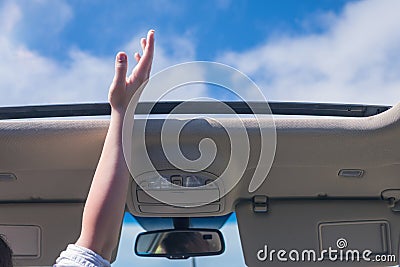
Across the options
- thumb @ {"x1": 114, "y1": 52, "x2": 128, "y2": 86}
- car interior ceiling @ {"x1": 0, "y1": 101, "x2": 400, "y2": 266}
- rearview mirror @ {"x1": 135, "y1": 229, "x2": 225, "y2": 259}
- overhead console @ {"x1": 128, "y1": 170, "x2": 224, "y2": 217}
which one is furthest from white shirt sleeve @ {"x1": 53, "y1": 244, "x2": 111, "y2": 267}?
rearview mirror @ {"x1": 135, "y1": 229, "x2": 225, "y2": 259}

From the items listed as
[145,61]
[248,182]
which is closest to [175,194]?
[248,182]

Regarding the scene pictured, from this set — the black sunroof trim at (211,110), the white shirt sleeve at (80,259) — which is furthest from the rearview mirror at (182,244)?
the white shirt sleeve at (80,259)

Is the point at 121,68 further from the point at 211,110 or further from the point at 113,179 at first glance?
the point at 211,110

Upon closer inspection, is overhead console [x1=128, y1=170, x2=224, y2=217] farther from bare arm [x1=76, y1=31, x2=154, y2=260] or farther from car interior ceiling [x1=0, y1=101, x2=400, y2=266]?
bare arm [x1=76, y1=31, x2=154, y2=260]

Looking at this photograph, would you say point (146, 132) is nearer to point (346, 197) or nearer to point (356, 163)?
point (356, 163)

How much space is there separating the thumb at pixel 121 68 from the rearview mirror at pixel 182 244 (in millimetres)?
1592

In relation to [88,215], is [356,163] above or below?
above

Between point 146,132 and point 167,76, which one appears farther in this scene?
point 146,132

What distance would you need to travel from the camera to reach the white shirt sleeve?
5.26 feet

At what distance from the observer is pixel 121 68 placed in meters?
1.87

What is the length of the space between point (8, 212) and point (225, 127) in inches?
54.8

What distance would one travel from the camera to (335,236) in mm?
3340

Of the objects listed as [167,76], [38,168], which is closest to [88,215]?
[167,76]

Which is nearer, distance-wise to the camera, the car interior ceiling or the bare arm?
the bare arm
